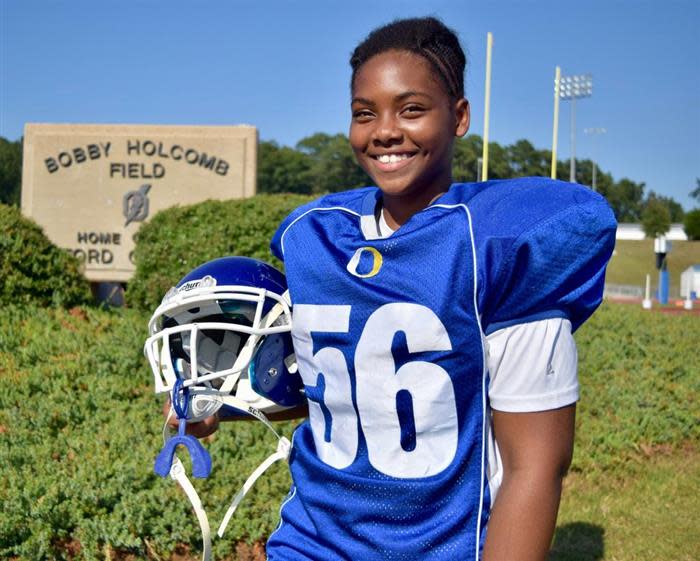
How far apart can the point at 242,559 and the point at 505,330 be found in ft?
8.57

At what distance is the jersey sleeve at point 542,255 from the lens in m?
1.64

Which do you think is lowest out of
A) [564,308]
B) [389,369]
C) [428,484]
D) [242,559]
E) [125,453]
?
[242,559]

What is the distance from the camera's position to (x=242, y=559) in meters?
3.89

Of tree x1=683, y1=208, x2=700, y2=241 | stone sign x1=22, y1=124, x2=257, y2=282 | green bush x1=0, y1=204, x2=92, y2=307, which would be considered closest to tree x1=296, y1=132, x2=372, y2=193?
tree x1=683, y1=208, x2=700, y2=241

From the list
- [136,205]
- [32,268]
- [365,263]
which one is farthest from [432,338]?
[136,205]

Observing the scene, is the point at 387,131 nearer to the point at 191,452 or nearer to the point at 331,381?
the point at 331,381

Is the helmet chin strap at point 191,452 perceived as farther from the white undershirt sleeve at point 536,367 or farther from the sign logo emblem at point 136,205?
the sign logo emblem at point 136,205

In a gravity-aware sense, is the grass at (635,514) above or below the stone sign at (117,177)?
below

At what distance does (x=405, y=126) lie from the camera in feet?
6.14

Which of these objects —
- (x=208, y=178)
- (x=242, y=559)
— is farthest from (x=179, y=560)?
(x=208, y=178)

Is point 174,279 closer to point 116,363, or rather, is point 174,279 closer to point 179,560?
point 116,363

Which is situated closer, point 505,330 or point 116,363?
point 505,330

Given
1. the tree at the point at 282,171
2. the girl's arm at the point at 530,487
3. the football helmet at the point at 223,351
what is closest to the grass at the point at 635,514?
Result: the football helmet at the point at 223,351

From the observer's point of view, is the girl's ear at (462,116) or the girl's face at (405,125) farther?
the girl's ear at (462,116)
